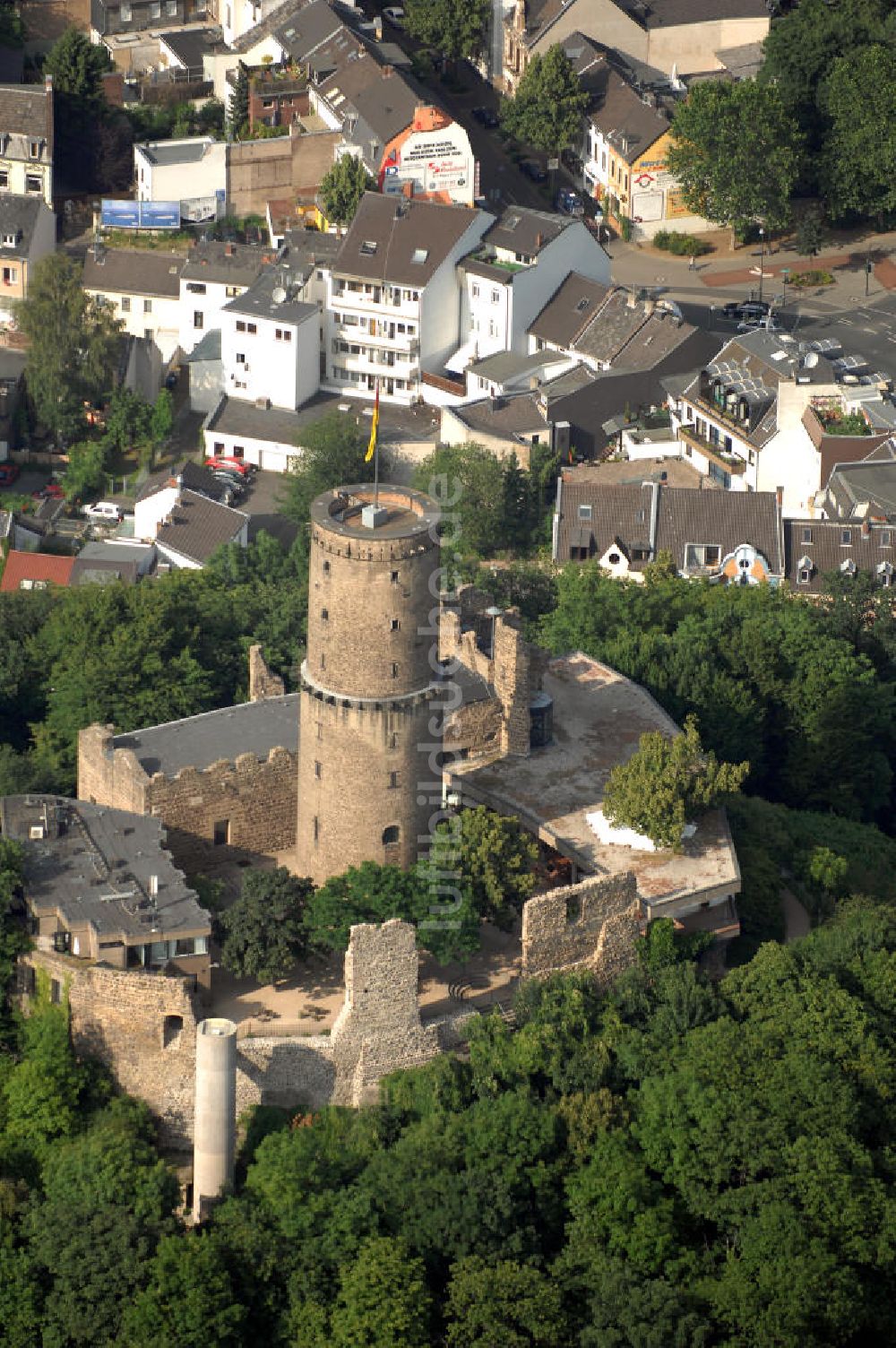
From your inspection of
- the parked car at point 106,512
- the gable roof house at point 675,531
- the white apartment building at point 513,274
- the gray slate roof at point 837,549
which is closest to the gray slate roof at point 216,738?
the gable roof house at point 675,531

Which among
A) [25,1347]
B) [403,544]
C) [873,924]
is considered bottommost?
[25,1347]

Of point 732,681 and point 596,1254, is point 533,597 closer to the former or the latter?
point 732,681

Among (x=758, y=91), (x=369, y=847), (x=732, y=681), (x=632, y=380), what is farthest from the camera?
(x=758, y=91)

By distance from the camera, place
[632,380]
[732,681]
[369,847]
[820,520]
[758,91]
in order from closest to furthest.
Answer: [369,847] → [732,681] → [820,520] → [632,380] → [758,91]

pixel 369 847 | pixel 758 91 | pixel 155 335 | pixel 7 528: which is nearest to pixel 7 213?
pixel 155 335

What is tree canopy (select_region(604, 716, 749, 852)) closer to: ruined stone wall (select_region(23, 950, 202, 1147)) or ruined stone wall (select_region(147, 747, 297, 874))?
ruined stone wall (select_region(147, 747, 297, 874))

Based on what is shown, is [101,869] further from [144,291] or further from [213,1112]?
[144,291]
